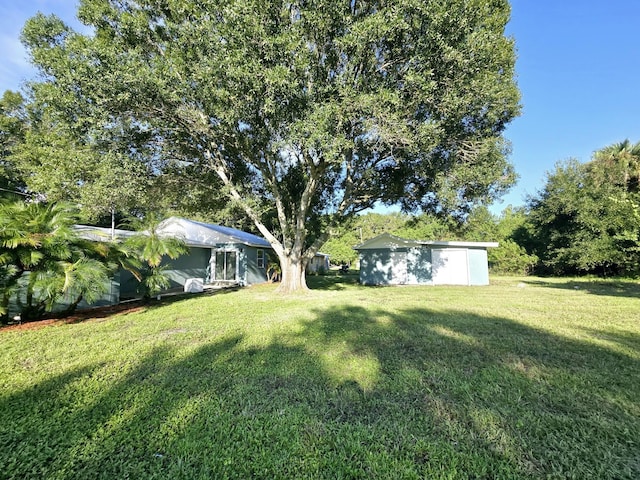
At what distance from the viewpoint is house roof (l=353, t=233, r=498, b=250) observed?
16.2 m

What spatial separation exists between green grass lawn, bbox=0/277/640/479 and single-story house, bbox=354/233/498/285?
35.6 ft

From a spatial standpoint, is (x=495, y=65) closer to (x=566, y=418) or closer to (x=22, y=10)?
(x=566, y=418)

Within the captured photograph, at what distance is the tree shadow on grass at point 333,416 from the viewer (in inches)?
83.9

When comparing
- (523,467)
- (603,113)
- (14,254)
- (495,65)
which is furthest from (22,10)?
(603,113)

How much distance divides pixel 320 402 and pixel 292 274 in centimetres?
889

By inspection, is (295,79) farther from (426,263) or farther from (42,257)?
(426,263)

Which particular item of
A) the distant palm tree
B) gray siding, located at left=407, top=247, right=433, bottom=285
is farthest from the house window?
the distant palm tree

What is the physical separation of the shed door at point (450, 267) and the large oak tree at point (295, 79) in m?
6.84

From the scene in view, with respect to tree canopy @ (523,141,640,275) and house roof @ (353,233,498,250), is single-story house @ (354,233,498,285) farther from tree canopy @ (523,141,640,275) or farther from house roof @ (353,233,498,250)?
tree canopy @ (523,141,640,275)

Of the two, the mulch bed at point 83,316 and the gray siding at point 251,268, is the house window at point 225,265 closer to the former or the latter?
the gray siding at point 251,268

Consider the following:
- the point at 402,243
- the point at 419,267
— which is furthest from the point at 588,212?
the point at 402,243

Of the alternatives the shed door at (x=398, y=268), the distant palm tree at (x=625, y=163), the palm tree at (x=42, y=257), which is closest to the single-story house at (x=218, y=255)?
the shed door at (x=398, y=268)

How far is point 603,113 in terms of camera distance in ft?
41.4

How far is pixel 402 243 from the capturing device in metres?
16.9
